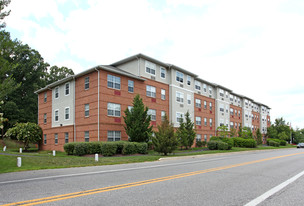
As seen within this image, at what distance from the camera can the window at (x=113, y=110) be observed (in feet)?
86.5

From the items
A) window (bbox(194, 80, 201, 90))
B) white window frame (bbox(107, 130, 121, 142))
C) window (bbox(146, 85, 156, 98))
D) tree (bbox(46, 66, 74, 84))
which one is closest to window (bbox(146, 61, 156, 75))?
window (bbox(146, 85, 156, 98))

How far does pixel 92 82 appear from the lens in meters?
26.7

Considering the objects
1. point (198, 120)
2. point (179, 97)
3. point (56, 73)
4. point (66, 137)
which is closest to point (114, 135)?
point (66, 137)

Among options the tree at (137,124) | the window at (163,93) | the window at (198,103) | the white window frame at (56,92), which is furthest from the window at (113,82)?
the window at (198,103)

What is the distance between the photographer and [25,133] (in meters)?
31.9

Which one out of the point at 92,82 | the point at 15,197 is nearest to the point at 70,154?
the point at 92,82

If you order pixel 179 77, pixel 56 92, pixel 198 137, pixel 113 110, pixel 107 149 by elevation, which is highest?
pixel 179 77

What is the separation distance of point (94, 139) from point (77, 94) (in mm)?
6374

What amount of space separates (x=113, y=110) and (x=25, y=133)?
44.8 feet

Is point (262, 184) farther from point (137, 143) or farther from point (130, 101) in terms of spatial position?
point (130, 101)

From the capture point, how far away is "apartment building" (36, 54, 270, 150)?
2612cm

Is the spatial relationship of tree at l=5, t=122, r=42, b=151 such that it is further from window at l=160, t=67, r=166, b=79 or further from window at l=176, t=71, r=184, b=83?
window at l=176, t=71, r=184, b=83

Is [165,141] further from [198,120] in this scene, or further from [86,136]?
[198,120]

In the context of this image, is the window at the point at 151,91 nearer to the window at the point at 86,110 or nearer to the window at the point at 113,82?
the window at the point at 113,82
